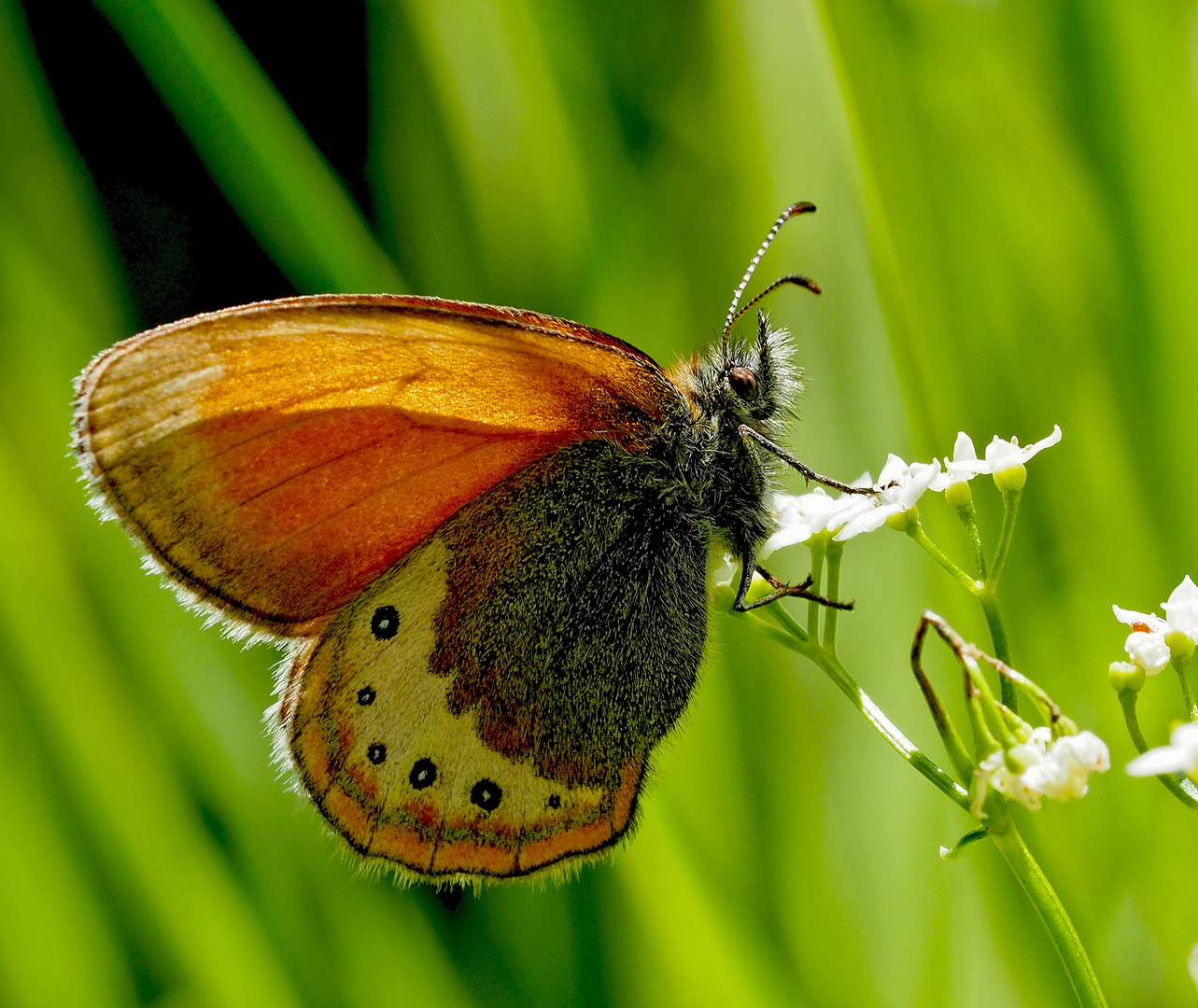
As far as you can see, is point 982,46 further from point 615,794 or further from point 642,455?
point 615,794

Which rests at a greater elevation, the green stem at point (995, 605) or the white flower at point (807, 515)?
the white flower at point (807, 515)

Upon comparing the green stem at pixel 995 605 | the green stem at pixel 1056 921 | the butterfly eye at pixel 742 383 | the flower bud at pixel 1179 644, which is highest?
the butterfly eye at pixel 742 383

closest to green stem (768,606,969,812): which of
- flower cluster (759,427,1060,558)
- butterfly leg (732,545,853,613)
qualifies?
butterfly leg (732,545,853,613)

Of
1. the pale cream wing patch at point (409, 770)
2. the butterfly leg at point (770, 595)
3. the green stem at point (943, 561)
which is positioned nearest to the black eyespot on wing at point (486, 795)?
the pale cream wing patch at point (409, 770)

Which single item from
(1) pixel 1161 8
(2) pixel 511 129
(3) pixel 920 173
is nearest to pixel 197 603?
(2) pixel 511 129

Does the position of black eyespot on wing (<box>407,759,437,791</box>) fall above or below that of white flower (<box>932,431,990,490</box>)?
below

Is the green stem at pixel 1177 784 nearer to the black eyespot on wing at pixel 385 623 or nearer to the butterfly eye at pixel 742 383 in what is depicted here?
the butterfly eye at pixel 742 383

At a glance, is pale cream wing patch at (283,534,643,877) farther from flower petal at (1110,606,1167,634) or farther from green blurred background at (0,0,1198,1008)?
flower petal at (1110,606,1167,634)
